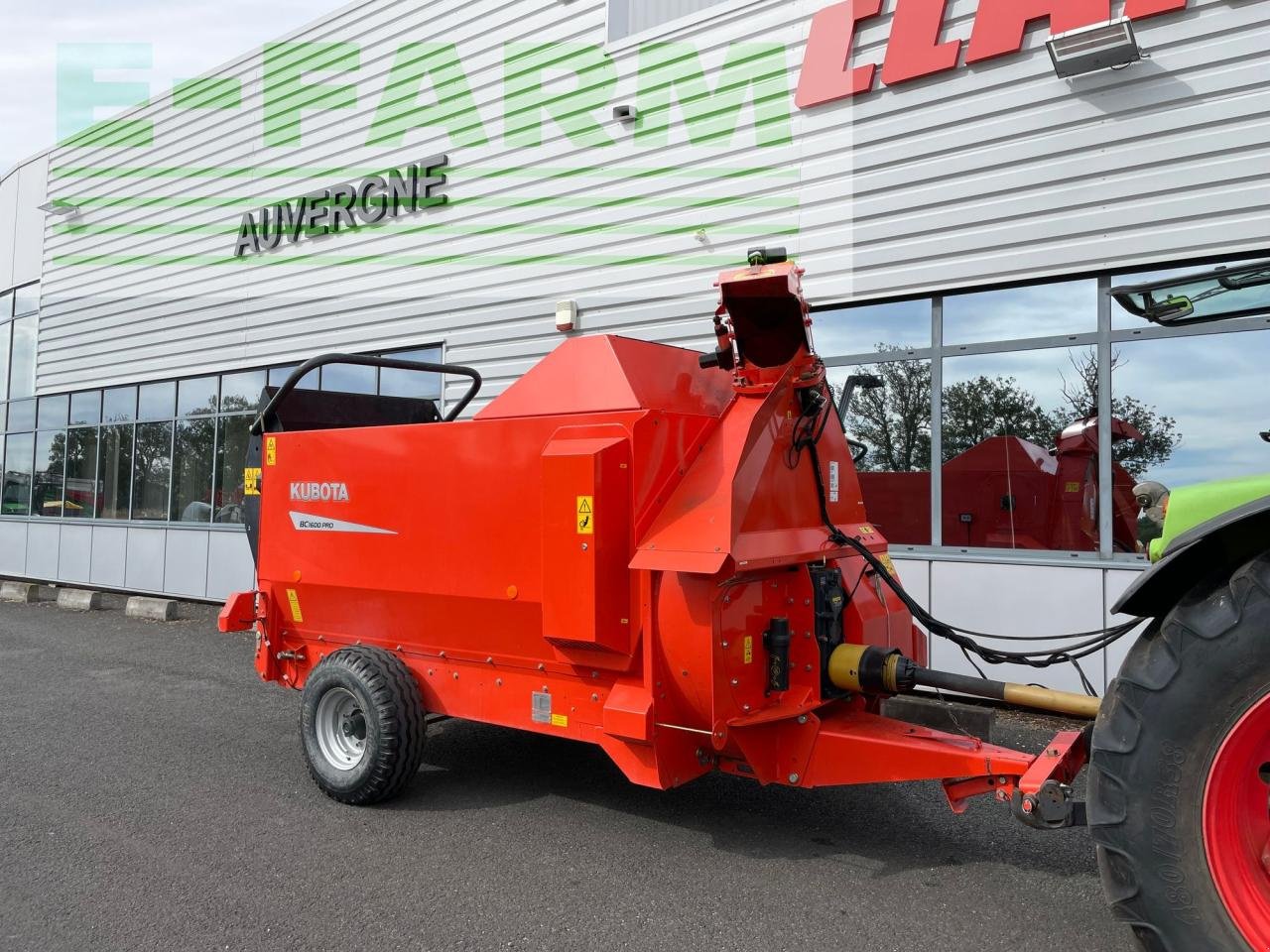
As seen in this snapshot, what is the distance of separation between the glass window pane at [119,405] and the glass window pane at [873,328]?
36.8 feet

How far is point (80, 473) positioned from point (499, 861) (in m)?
14.0

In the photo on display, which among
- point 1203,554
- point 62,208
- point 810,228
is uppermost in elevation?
point 62,208

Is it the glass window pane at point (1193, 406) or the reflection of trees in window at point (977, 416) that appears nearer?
the glass window pane at point (1193, 406)

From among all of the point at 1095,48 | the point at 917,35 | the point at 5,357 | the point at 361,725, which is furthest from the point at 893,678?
the point at 5,357

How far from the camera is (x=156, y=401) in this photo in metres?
14.0

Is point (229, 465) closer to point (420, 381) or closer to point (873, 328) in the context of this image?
point (420, 381)

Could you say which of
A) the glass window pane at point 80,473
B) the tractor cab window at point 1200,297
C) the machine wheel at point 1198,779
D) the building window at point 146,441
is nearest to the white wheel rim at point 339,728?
the machine wheel at point 1198,779

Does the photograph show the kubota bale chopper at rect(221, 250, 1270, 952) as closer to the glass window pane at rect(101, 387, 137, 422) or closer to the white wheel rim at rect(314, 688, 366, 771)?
the white wheel rim at rect(314, 688, 366, 771)

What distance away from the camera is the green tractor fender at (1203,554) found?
8.00 feet

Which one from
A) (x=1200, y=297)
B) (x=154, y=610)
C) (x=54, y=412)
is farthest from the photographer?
(x=54, y=412)

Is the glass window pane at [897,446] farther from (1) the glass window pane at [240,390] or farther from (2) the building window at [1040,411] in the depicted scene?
(1) the glass window pane at [240,390]

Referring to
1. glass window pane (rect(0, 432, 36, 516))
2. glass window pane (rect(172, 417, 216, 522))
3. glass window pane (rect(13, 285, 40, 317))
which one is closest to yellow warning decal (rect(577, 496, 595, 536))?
glass window pane (rect(172, 417, 216, 522))

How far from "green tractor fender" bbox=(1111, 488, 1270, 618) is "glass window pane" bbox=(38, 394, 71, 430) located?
16753 millimetres

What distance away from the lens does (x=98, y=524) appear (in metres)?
14.3
